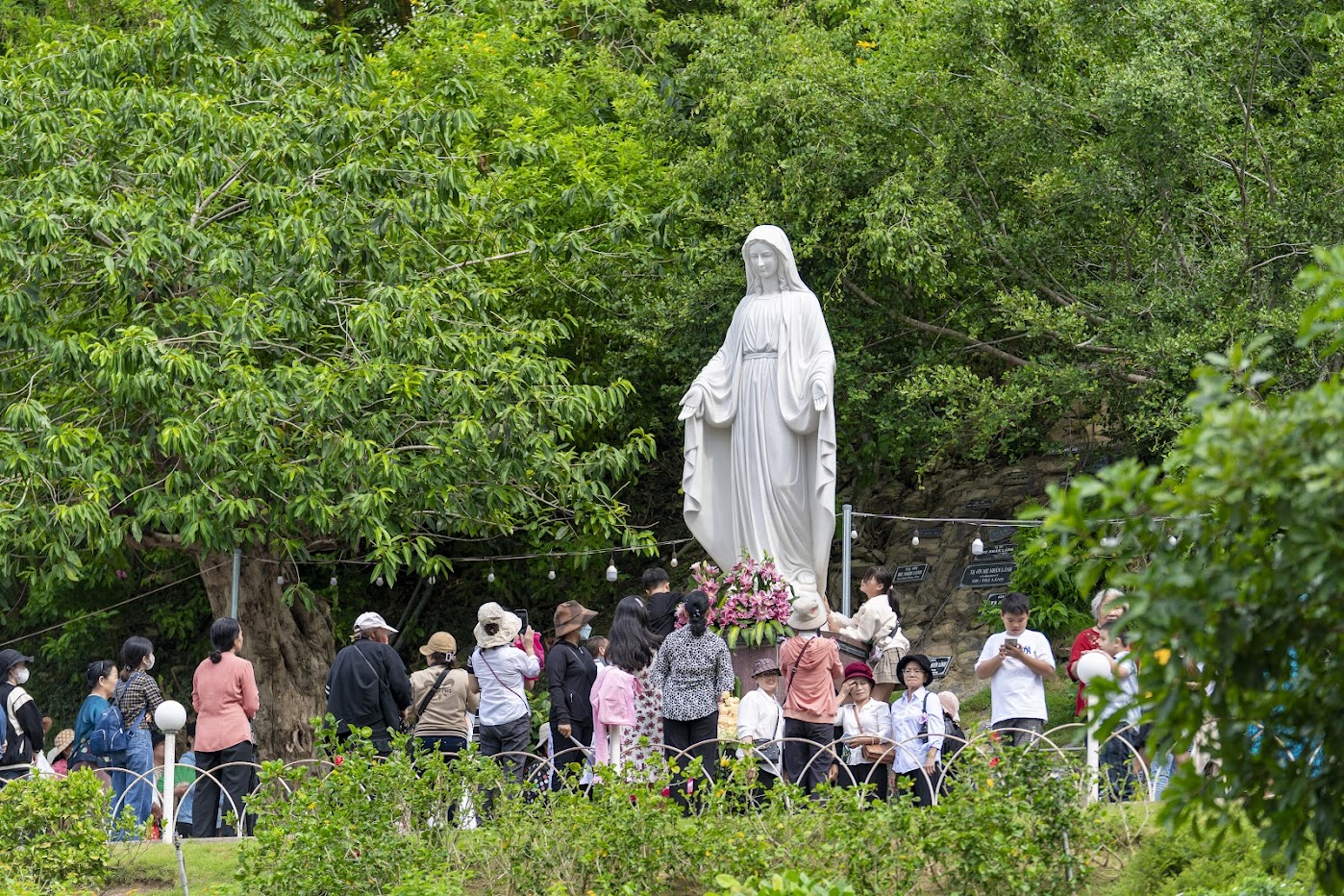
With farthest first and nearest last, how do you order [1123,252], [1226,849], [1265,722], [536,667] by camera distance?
1. [1123,252]
2. [536,667]
3. [1226,849]
4. [1265,722]

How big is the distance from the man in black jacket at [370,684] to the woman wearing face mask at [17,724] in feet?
6.01

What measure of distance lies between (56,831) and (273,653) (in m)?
5.79

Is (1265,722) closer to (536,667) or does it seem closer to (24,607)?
(536,667)

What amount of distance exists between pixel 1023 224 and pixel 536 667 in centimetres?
705

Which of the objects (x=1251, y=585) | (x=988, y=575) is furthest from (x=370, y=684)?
(x=988, y=575)

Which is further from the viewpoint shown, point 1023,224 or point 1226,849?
point 1023,224

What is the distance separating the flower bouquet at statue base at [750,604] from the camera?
1066 centimetres

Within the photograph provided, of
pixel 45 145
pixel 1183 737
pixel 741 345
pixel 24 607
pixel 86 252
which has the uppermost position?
pixel 45 145

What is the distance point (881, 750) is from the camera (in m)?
9.23

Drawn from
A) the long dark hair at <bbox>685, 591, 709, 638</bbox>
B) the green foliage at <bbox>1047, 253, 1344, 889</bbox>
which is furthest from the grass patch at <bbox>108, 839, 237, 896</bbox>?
the green foliage at <bbox>1047, 253, 1344, 889</bbox>

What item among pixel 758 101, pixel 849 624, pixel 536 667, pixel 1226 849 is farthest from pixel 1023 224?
pixel 1226 849

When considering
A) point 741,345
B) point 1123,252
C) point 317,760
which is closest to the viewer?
point 317,760

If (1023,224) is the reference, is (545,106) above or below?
above

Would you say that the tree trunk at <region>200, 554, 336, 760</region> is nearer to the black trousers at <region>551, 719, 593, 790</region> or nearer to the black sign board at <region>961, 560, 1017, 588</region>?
the black trousers at <region>551, 719, 593, 790</region>
